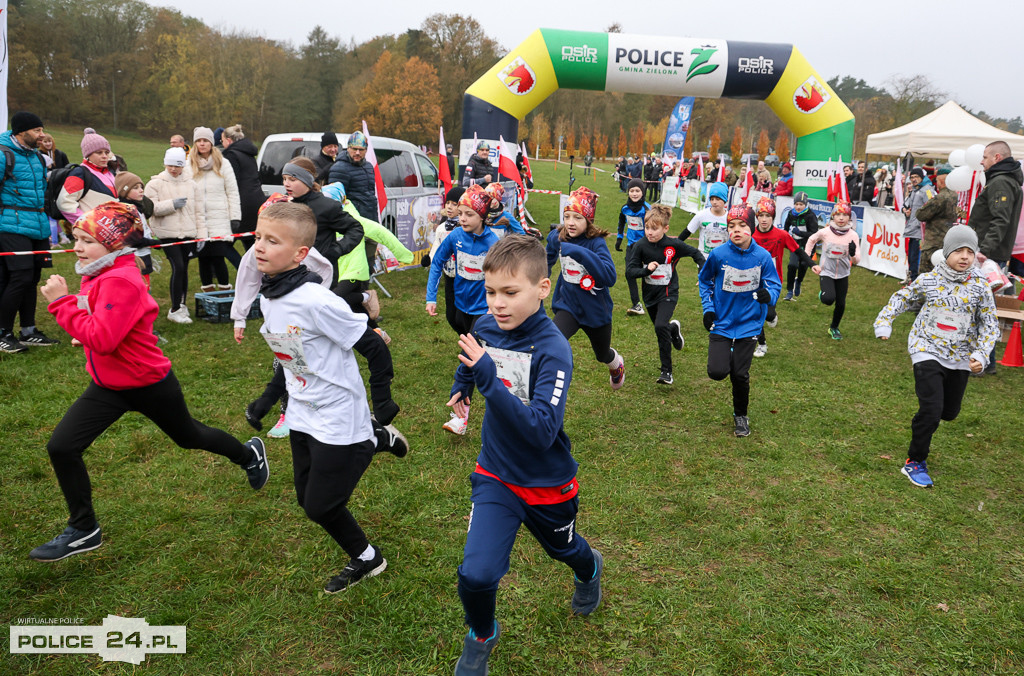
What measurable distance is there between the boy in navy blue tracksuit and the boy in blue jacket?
130 inches

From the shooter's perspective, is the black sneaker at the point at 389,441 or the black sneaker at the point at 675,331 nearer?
the black sneaker at the point at 389,441

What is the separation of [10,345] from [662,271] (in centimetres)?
717

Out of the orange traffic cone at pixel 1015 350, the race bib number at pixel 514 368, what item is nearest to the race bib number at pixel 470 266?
the race bib number at pixel 514 368

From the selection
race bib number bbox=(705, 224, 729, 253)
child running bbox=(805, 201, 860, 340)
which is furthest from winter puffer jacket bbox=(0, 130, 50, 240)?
child running bbox=(805, 201, 860, 340)

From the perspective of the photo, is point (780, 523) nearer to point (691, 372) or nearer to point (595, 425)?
point (595, 425)

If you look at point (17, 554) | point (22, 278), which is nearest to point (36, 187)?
point (22, 278)

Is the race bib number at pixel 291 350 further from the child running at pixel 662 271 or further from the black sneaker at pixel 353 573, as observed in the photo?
the child running at pixel 662 271

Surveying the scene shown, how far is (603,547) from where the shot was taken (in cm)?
→ 409

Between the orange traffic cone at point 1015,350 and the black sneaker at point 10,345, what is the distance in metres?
11.9

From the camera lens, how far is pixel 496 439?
2.79 m

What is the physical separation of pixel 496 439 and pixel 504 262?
30.1 inches

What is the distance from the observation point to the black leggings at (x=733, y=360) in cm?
574

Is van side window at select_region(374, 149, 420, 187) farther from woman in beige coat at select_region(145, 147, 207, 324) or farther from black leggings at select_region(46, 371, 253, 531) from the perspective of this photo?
black leggings at select_region(46, 371, 253, 531)

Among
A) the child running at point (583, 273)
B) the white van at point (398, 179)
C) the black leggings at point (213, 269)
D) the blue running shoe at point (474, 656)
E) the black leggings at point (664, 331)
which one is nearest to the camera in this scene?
the blue running shoe at point (474, 656)
